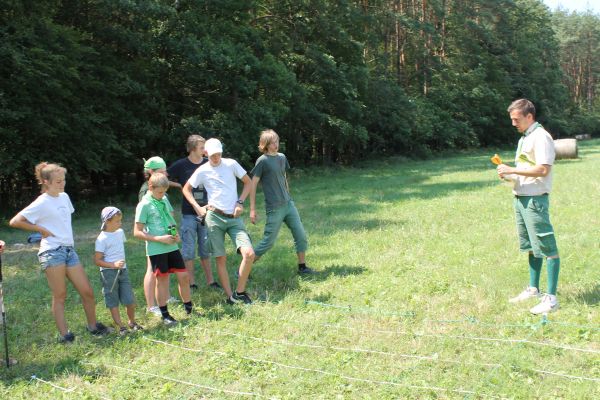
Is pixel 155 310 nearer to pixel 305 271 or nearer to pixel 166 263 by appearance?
pixel 166 263

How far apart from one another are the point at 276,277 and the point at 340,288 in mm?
1042

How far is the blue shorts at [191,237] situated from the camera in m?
6.72

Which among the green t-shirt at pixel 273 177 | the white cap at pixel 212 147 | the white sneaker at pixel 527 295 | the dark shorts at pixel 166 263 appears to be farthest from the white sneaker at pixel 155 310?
the white sneaker at pixel 527 295

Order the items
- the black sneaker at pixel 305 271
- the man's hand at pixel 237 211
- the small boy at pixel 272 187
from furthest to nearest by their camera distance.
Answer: the black sneaker at pixel 305 271
the small boy at pixel 272 187
the man's hand at pixel 237 211

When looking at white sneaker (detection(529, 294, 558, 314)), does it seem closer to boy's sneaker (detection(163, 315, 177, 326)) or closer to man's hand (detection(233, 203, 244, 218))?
man's hand (detection(233, 203, 244, 218))

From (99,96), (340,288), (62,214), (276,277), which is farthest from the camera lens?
(99,96)

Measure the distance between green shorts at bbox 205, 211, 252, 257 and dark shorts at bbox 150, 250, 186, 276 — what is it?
1.74ft

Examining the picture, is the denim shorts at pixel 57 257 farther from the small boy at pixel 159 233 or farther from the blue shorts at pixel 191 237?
the blue shorts at pixel 191 237

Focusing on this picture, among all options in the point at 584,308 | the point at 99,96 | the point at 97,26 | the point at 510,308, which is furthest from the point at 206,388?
the point at 97,26

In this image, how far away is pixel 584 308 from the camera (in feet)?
17.4

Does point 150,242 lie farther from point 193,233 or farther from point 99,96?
point 99,96

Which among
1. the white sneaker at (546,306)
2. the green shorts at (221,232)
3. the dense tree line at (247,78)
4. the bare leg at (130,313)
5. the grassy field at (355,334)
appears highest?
the dense tree line at (247,78)

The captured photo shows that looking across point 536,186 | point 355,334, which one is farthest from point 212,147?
point 536,186

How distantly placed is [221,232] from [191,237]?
673mm
